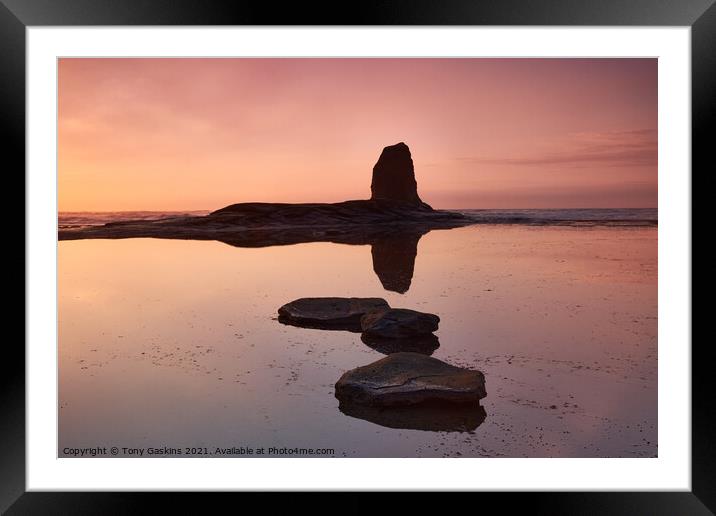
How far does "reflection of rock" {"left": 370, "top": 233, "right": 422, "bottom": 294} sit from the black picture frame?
735 cm

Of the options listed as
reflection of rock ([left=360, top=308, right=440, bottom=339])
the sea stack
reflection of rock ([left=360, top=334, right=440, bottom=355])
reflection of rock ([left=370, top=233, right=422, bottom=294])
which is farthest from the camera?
the sea stack

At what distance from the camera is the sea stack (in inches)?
2007

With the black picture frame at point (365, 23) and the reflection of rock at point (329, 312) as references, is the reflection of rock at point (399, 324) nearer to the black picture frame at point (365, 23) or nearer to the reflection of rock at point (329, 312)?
the reflection of rock at point (329, 312)

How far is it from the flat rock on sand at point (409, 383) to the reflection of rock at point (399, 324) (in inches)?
75.2

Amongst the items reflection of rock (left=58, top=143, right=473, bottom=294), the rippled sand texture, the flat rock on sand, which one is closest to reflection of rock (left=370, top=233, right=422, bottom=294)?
reflection of rock (left=58, top=143, right=473, bottom=294)

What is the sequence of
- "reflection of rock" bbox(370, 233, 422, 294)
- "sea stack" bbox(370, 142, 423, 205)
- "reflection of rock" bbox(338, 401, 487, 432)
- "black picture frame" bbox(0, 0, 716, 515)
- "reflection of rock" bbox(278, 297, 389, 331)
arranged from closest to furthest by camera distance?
1. "black picture frame" bbox(0, 0, 716, 515)
2. "reflection of rock" bbox(338, 401, 487, 432)
3. "reflection of rock" bbox(278, 297, 389, 331)
4. "reflection of rock" bbox(370, 233, 422, 294)
5. "sea stack" bbox(370, 142, 423, 205)

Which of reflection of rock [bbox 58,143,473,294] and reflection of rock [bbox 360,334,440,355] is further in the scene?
reflection of rock [bbox 58,143,473,294]

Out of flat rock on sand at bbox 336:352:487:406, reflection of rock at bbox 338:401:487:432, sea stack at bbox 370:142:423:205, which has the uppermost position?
sea stack at bbox 370:142:423:205

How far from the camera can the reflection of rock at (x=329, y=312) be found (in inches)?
308

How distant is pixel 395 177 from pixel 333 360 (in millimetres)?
46849

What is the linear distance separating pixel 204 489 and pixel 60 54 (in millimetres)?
3065

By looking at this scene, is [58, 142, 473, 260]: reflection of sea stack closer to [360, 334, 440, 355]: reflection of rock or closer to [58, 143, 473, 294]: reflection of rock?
[58, 143, 473, 294]: reflection of rock

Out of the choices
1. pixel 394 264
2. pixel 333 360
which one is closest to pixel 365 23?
pixel 333 360

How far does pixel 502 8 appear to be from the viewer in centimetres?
326
